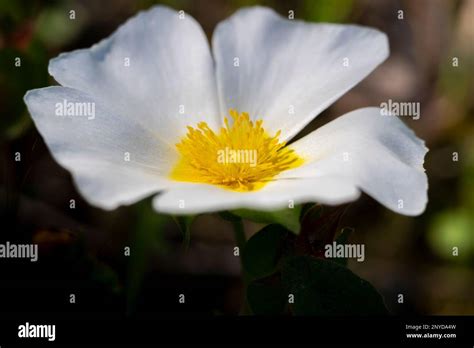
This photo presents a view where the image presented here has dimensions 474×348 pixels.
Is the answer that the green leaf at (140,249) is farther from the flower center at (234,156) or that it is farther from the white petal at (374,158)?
the white petal at (374,158)

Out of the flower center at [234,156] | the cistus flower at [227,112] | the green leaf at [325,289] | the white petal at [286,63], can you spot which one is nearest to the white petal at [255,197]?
the cistus flower at [227,112]

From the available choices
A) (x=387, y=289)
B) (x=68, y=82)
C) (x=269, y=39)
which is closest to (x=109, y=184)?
(x=68, y=82)

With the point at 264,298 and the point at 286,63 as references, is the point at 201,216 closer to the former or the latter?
the point at 286,63

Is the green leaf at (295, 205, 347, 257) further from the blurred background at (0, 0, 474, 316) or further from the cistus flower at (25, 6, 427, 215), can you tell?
the blurred background at (0, 0, 474, 316)

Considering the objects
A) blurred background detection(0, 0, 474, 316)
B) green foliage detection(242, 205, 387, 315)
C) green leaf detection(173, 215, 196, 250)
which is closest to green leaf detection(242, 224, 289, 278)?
green foliage detection(242, 205, 387, 315)

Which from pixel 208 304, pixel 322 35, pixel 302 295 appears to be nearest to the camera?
pixel 302 295

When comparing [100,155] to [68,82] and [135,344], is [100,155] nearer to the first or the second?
[68,82]

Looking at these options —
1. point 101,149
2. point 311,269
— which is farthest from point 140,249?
point 311,269
